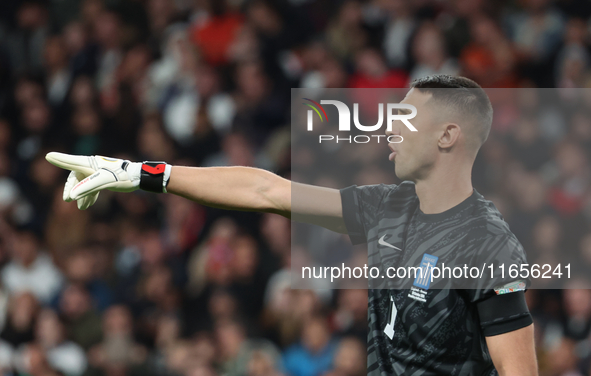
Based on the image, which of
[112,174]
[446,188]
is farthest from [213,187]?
[446,188]

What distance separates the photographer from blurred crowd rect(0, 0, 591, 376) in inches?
250

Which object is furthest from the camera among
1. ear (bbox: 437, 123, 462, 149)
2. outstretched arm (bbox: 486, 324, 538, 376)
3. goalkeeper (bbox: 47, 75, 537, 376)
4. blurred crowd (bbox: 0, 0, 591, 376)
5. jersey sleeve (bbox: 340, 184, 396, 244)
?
blurred crowd (bbox: 0, 0, 591, 376)

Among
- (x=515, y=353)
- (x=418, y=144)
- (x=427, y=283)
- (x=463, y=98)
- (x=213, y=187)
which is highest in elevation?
(x=463, y=98)

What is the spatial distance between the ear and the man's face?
33mm

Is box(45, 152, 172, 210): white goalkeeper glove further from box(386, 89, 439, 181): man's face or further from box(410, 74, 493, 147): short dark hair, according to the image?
box(410, 74, 493, 147): short dark hair

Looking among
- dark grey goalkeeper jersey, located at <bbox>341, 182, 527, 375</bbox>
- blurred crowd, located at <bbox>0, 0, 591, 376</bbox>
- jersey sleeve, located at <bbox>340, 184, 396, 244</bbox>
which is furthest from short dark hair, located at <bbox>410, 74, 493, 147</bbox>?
blurred crowd, located at <bbox>0, 0, 591, 376</bbox>

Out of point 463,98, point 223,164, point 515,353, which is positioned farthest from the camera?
point 223,164

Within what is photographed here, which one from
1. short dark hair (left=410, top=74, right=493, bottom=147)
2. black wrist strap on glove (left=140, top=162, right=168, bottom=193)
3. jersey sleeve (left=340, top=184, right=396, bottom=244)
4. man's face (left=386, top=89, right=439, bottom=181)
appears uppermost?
short dark hair (left=410, top=74, right=493, bottom=147)

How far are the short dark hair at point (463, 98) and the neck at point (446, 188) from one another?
0.21 meters

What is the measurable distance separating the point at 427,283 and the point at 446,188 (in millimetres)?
455

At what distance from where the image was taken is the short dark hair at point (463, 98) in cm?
309

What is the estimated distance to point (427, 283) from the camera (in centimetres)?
295

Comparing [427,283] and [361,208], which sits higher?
[361,208]

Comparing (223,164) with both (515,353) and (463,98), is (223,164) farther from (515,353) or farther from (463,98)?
(515,353)
